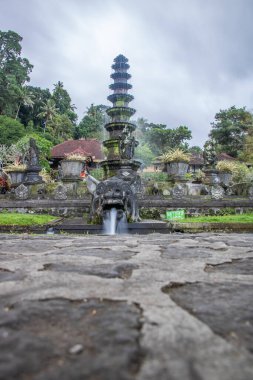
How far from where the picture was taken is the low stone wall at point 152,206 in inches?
465

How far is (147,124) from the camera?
5809cm

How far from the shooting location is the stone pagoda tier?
50.2 feet

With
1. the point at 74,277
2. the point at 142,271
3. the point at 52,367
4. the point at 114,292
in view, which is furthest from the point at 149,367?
the point at 142,271

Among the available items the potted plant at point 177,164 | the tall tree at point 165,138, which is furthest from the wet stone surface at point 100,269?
the tall tree at point 165,138

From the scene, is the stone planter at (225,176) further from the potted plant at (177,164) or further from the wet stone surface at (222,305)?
the wet stone surface at (222,305)

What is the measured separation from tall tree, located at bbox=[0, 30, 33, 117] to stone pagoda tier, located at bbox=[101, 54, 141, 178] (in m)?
26.5

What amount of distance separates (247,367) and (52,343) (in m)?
0.66

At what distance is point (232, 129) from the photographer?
41562mm

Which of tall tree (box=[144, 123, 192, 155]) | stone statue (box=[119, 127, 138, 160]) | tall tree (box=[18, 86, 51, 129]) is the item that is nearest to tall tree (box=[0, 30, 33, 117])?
tall tree (box=[18, 86, 51, 129])

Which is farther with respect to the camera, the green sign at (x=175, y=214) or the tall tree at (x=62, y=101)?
the tall tree at (x=62, y=101)

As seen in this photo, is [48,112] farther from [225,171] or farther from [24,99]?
[225,171]

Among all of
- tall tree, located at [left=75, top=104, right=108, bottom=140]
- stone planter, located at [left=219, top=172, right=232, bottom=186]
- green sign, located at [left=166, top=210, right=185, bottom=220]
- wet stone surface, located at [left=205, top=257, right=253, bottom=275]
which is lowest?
wet stone surface, located at [left=205, top=257, right=253, bottom=275]

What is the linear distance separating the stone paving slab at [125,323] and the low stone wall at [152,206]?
30.6 feet

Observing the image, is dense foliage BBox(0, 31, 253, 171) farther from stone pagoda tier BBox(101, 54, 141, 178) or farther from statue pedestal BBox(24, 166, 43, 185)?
statue pedestal BBox(24, 166, 43, 185)
